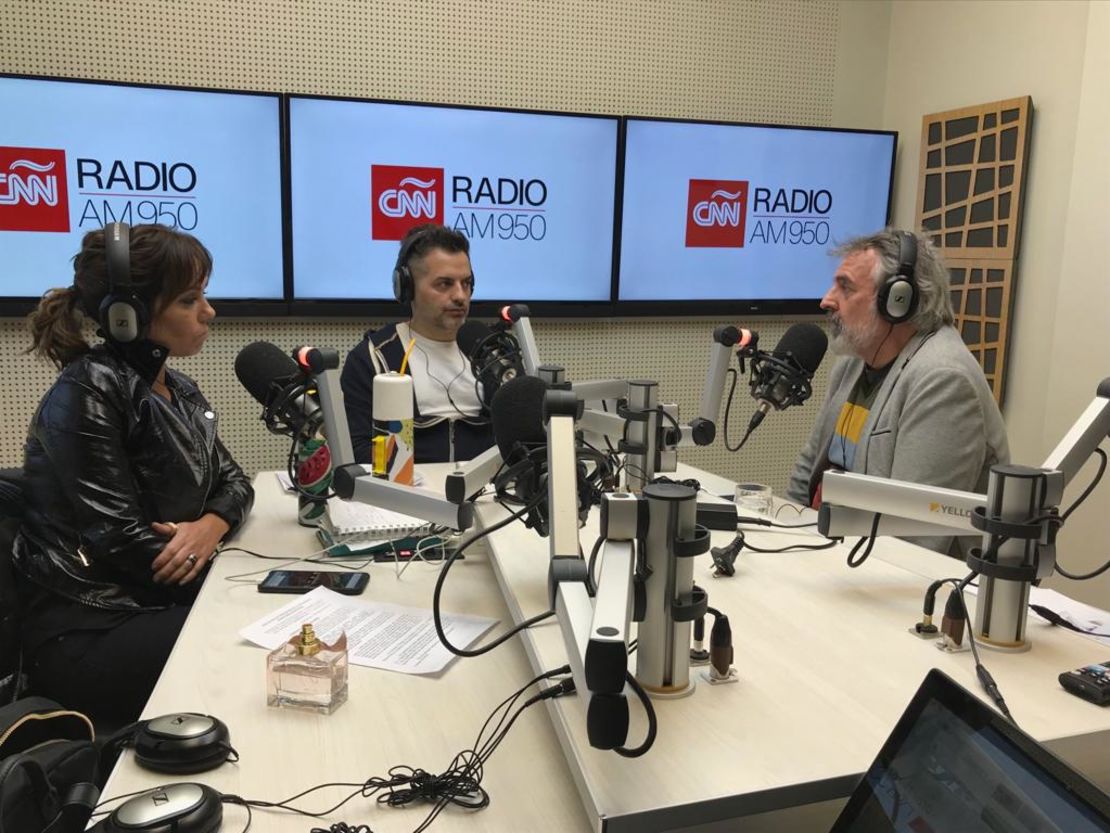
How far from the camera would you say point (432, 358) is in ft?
9.77

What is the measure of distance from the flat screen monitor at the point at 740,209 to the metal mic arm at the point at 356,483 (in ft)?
7.83

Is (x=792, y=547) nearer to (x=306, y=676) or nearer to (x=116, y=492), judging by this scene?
(x=306, y=676)

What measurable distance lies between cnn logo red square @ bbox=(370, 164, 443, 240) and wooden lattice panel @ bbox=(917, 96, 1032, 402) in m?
2.18

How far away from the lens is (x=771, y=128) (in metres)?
3.95

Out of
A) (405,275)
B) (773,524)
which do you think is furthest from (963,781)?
(405,275)

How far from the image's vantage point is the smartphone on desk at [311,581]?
1.68 m

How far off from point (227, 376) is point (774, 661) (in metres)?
2.80

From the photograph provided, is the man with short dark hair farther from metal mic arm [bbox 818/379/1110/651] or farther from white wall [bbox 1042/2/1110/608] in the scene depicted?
white wall [bbox 1042/2/1110/608]

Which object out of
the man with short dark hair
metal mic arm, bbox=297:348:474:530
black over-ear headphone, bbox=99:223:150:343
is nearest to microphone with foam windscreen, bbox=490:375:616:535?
metal mic arm, bbox=297:348:474:530

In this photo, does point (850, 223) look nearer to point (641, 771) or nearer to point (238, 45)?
point (238, 45)

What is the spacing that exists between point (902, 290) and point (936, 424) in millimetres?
374

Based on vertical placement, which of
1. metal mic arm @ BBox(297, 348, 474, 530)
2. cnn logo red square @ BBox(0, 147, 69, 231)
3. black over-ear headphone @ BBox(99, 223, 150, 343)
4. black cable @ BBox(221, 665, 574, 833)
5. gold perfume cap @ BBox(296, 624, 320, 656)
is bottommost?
black cable @ BBox(221, 665, 574, 833)

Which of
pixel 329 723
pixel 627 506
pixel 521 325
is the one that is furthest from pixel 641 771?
pixel 521 325

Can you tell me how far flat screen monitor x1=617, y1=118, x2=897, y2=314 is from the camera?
3.84m
